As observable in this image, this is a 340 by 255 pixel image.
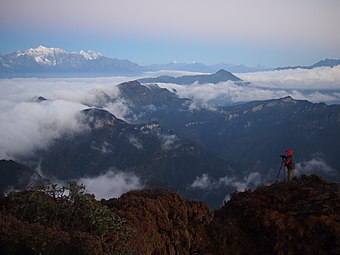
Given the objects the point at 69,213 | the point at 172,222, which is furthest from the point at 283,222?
the point at 69,213

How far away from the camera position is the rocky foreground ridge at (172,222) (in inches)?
617

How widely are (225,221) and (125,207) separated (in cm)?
716

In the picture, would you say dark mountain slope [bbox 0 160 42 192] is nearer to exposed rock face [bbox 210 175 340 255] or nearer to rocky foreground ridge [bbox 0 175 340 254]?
rocky foreground ridge [bbox 0 175 340 254]

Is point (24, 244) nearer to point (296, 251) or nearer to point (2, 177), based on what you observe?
point (296, 251)

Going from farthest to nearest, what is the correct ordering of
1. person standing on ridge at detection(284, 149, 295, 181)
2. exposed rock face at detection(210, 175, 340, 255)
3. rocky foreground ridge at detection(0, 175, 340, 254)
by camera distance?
person standing on ridge at detection(284, 149, 295, 181) < exposed rock face at detection(210, 175, 340, 255) < rocky foreground ridge at detection(0, 175, 340, 254)

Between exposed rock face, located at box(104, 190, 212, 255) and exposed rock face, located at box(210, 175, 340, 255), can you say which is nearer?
exposed rock face, located at box(104, 190, 212, 255)

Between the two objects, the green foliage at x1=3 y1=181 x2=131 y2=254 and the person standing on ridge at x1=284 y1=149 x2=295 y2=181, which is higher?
the green foliage at x1=3 y1=181 x2=131 y2=254

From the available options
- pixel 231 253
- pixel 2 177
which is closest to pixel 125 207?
pixel 231 253

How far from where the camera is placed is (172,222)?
25141mm

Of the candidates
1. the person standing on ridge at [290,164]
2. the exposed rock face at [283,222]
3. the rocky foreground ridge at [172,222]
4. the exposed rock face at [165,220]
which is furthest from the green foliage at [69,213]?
the person standing on ridge at [290,164]

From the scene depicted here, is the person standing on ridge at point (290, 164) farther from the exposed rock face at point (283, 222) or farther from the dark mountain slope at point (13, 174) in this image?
the dark mountain slope at point (13, 174)

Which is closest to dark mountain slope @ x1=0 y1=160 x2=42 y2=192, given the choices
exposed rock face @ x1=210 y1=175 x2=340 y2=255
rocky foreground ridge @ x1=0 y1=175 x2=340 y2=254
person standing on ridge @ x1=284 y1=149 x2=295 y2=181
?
person standing on ridge @ x1=284 y1=149 x2=295 y2=181

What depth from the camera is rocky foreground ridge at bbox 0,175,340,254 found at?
1567 centimetres

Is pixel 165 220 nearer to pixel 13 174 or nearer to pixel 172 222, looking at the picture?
pixel 172 222
